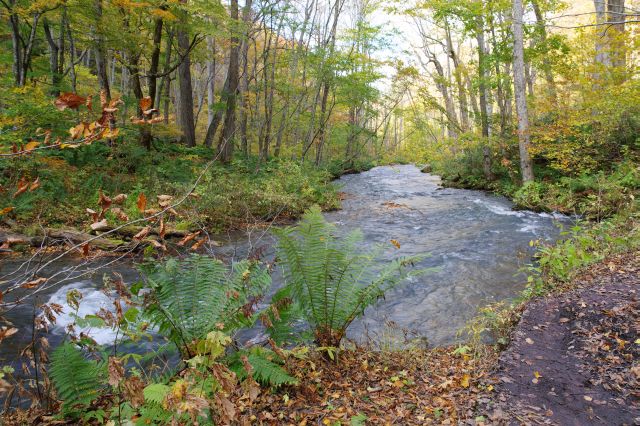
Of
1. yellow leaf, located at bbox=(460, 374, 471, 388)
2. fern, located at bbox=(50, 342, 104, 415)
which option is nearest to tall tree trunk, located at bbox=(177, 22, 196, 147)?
fern, located at bbox=(50, 342, 104, 415)

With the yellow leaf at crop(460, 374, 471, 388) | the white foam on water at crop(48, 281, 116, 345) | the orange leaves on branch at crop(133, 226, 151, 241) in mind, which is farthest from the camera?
the white foam on water at crop(48, 281, 116, 345)

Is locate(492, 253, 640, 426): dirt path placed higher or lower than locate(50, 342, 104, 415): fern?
lower

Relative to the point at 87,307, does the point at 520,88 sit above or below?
above

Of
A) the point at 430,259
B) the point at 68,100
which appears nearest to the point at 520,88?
the point at 430,259

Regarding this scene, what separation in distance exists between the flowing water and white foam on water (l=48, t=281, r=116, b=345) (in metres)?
0.01

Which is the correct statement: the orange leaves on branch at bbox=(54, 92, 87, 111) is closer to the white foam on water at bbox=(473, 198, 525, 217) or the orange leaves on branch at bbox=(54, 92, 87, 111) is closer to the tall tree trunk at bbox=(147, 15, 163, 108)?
the tall tree trunk at bbox=(147, 15, 163, 108)

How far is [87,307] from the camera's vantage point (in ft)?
17.9

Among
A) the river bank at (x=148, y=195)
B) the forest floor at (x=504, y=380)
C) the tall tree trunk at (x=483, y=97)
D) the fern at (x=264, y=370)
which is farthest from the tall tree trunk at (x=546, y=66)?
the fern at (x=264, y=370)

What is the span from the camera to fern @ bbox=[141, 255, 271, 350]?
2.95 meters

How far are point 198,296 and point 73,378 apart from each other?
973 mm

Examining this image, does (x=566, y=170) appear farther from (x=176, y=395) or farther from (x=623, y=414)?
(x=176, y=395)

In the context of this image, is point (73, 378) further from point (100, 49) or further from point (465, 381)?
point (100, 49)

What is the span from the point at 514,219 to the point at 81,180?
450 inches

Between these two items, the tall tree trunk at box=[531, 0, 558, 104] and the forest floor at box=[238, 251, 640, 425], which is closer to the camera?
the forest floor at box=[238, 251, 640, 425]
